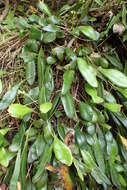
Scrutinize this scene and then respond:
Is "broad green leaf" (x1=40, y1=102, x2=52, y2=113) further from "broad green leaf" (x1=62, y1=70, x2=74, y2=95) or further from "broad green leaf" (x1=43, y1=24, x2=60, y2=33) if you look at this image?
"broad green leaf" (x1=43, y1=24, x2=60, y2=33)

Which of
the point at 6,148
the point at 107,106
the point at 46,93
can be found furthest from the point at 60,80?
the point at 6,148

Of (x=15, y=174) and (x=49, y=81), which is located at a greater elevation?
(x=49, y=81)

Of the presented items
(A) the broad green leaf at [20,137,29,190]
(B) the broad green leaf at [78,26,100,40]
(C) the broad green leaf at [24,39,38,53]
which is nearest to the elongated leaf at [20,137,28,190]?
(A) the broad green leaf at [20,137,29,190]

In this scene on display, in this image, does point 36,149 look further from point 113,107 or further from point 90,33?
point 90,33

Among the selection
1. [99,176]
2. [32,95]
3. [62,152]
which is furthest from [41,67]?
[99,176]

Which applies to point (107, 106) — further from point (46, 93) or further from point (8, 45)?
point (8, 45)

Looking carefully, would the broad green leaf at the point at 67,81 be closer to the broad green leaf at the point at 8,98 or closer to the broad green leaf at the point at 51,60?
the broad green leaf at the point at 51,60
